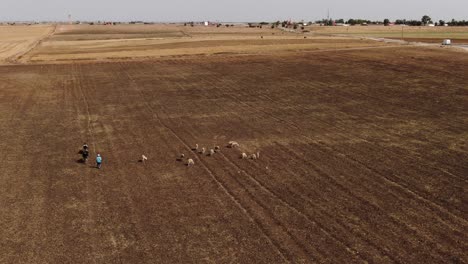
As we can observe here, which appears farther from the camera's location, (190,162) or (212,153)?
(212,153)

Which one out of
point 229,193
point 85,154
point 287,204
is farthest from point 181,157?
point 287,204

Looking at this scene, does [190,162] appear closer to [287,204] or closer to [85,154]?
[85,154]

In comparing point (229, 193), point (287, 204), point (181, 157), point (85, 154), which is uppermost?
point (85, 154)

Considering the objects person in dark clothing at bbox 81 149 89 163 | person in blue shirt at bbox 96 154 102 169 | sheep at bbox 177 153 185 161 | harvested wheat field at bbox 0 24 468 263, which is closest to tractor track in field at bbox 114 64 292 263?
harvested wheat field at bbox 0 24 468 263

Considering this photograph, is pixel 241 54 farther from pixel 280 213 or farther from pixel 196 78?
pixel 280 213

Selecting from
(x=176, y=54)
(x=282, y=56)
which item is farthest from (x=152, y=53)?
(x=282, y=56)

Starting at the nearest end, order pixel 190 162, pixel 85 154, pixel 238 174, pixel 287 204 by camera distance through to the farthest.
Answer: pixel 287 204 < pixel 238 174 < pixel 190 162 < pixel 85 154

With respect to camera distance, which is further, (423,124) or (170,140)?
(423,124)

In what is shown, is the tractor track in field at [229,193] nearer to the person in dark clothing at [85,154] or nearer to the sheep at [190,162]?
the sheep at [190,162]

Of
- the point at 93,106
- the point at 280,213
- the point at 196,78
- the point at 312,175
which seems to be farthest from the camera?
the point at 196,78
